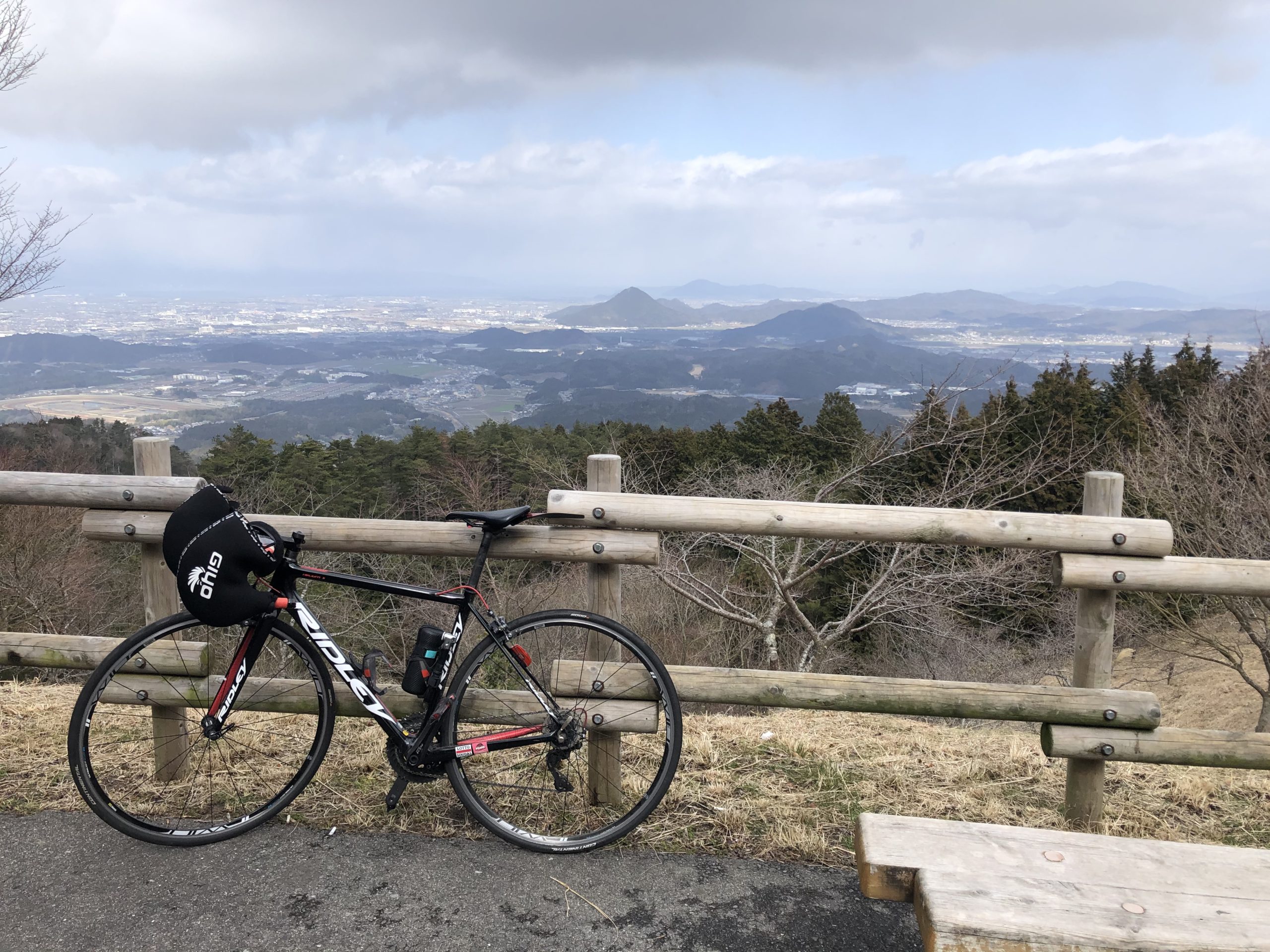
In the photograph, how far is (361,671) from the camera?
310 cm

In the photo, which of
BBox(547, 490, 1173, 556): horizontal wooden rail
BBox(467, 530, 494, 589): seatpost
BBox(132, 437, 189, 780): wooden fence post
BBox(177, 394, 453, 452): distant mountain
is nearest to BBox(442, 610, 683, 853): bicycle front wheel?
BBox(467, 530, 494, 589): seatpost

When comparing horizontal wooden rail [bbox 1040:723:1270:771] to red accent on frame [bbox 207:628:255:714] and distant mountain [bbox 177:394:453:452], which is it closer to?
red accent on frame [bbox 207:628:255:714]

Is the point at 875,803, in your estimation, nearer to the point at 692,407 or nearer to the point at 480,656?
the point at 480,656

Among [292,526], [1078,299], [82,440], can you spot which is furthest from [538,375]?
[1078,299]

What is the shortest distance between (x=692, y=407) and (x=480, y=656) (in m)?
38.5

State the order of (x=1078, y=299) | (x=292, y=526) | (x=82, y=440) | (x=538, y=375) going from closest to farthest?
(x=292, y=526) < (x=82, y=440) < (x=538, y=375) < (x=1078, y=299)

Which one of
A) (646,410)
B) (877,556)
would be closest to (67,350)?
(646,410)

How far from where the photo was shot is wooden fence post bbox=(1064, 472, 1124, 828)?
3213mm

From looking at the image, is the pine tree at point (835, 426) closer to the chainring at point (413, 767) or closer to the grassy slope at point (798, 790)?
the grassy slope at point (798, 790)

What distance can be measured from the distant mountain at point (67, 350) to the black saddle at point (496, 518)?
194ft

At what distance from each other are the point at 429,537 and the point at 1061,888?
237 centimetres

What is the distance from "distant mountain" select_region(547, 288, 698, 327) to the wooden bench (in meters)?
86.8

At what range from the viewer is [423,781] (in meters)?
3.08

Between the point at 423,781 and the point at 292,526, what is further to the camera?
the point at 292,526
